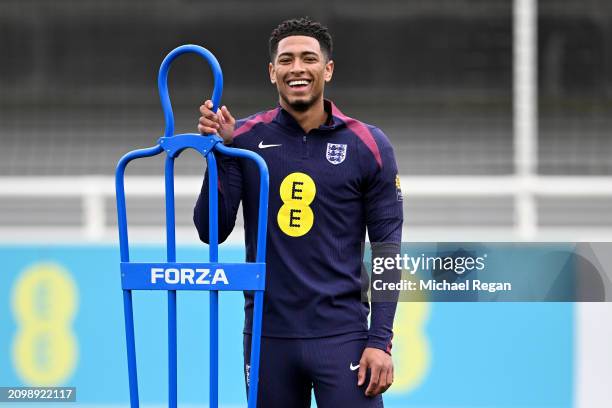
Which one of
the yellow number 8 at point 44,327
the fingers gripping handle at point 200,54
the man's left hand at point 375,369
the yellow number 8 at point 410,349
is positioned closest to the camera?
the fingers gripping handle at point 200,54

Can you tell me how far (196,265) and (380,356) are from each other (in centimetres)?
53

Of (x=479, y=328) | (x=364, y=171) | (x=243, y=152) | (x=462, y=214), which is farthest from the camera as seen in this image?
(x=462, y=214)

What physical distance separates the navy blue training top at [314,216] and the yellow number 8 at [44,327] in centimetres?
249

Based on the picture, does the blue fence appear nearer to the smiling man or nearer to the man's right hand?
the smiling man

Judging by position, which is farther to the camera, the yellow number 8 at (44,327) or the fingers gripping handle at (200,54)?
the yellow number 8 at (44,327)

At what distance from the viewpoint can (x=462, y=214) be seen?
10.1 m

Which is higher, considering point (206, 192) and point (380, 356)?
point (206, 192)

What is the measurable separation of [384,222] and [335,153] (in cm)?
22

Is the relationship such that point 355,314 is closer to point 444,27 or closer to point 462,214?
point 462,214

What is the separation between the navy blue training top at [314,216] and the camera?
9.32ft

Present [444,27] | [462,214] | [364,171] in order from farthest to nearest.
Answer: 1. [444,27]
2. [462,214]
3. [364,171]

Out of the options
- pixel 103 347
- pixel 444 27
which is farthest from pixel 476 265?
pixel 444 27

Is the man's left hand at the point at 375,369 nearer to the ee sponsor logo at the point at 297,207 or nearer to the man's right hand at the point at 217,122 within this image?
the ee sponsor logo at the point at 297,207

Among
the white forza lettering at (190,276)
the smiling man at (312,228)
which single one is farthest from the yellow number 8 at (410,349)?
the white forza lettering at (190,276)
